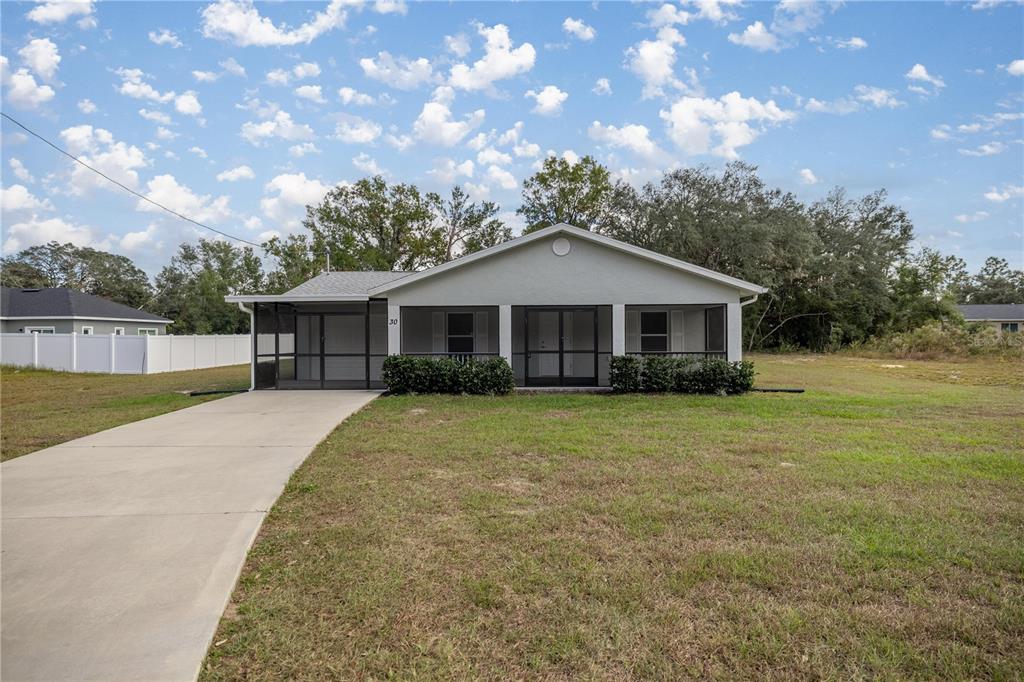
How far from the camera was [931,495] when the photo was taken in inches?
200

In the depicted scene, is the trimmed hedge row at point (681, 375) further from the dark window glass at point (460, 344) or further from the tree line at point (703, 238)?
the tree line at point (703, 238)

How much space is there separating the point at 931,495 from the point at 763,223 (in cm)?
2792

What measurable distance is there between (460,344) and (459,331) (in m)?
0.37

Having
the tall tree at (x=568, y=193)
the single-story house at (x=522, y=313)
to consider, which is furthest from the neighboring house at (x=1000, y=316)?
the single-story house at (x=522, y=313)

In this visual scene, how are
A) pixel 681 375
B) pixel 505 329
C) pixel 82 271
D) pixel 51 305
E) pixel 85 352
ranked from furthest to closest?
pixel 82 271 → pixel 51 305 → pixel 85 352 → pixel 505 329 → pixel 681 375

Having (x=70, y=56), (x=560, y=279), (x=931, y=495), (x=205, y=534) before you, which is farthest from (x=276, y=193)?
(x=931, y=495)

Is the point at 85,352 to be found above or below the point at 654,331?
below

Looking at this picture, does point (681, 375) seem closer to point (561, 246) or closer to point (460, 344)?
point (561, 246)

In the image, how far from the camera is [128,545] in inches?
155

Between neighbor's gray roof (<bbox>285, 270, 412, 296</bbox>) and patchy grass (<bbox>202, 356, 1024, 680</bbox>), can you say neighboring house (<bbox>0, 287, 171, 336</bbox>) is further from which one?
patchy grass (<bbox>202, 356, 1024, 680</bbox>)

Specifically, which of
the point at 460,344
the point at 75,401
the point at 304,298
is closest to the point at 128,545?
the point at 304,298

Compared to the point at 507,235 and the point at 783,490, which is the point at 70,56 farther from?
the point at 507,235

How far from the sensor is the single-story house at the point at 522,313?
523 inches

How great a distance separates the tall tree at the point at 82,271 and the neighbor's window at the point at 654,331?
156ft
